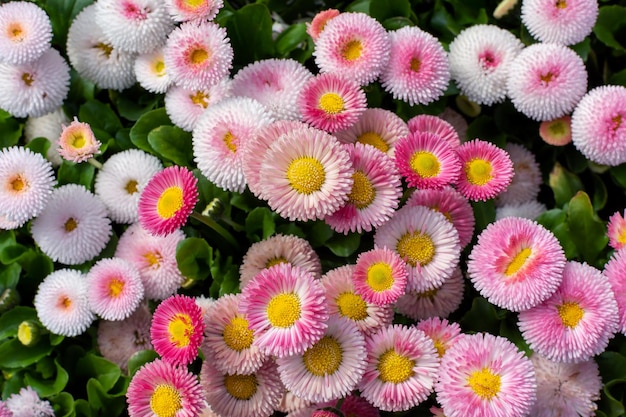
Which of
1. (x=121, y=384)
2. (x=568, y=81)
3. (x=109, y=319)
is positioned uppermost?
(x=568, y=81)

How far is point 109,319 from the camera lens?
1271 mm

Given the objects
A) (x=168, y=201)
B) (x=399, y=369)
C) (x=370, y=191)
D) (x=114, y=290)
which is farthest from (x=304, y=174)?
(x=114, y=290)

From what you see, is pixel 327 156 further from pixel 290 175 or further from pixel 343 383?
pixel 343 383

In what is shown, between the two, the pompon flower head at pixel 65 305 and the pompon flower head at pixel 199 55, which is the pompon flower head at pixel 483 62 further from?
the pompon flower head at pixel 65 305

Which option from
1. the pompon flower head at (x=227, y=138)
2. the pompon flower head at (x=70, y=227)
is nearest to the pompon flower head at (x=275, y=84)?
the pompon flower head at (x=227, y=138)

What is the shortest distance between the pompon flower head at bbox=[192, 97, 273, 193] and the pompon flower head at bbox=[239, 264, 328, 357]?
236 millimetres

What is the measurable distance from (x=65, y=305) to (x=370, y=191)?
68 centimetres

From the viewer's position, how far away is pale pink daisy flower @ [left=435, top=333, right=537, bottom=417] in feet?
3.20

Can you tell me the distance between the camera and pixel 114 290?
49.9 inches

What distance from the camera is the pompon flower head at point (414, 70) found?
1.26 meters

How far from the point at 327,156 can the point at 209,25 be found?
404 millimetres

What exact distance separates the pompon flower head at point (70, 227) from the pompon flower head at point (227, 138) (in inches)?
12.0

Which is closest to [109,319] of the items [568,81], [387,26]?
[387,26]

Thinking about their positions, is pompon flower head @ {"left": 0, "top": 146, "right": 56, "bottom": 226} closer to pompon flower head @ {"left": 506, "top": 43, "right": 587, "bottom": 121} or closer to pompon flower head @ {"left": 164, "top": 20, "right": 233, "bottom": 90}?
pompon flower head @ {"left": 164, "top": 20, "right": 233, "bottom": 90}
